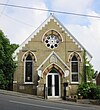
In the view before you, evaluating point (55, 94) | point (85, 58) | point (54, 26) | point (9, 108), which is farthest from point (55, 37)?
point (9, 108)

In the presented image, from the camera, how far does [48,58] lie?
36281mm

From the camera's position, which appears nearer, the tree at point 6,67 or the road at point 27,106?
the road at point 27,106

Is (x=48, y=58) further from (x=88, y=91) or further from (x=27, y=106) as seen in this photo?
(x=27, y=106)

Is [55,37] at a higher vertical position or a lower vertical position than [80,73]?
higher

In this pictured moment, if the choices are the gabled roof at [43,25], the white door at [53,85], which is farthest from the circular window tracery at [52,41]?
the white door at [53,85]

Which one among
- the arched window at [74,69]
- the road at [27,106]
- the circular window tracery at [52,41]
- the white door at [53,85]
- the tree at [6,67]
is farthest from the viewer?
the circular window tracery at [52,41]

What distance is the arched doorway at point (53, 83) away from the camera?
35719 mm

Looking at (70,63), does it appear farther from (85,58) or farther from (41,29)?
(41,29)

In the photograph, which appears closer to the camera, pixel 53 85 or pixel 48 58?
pixel 53 85

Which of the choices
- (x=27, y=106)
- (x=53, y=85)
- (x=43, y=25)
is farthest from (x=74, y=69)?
(x=27, y=106)

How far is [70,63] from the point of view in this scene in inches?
1459

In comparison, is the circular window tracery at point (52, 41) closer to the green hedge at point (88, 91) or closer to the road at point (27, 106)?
the green hedge at point (88, 91)

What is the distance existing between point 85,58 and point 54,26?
4.92 metres

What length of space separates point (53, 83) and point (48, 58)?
8.86 feet
